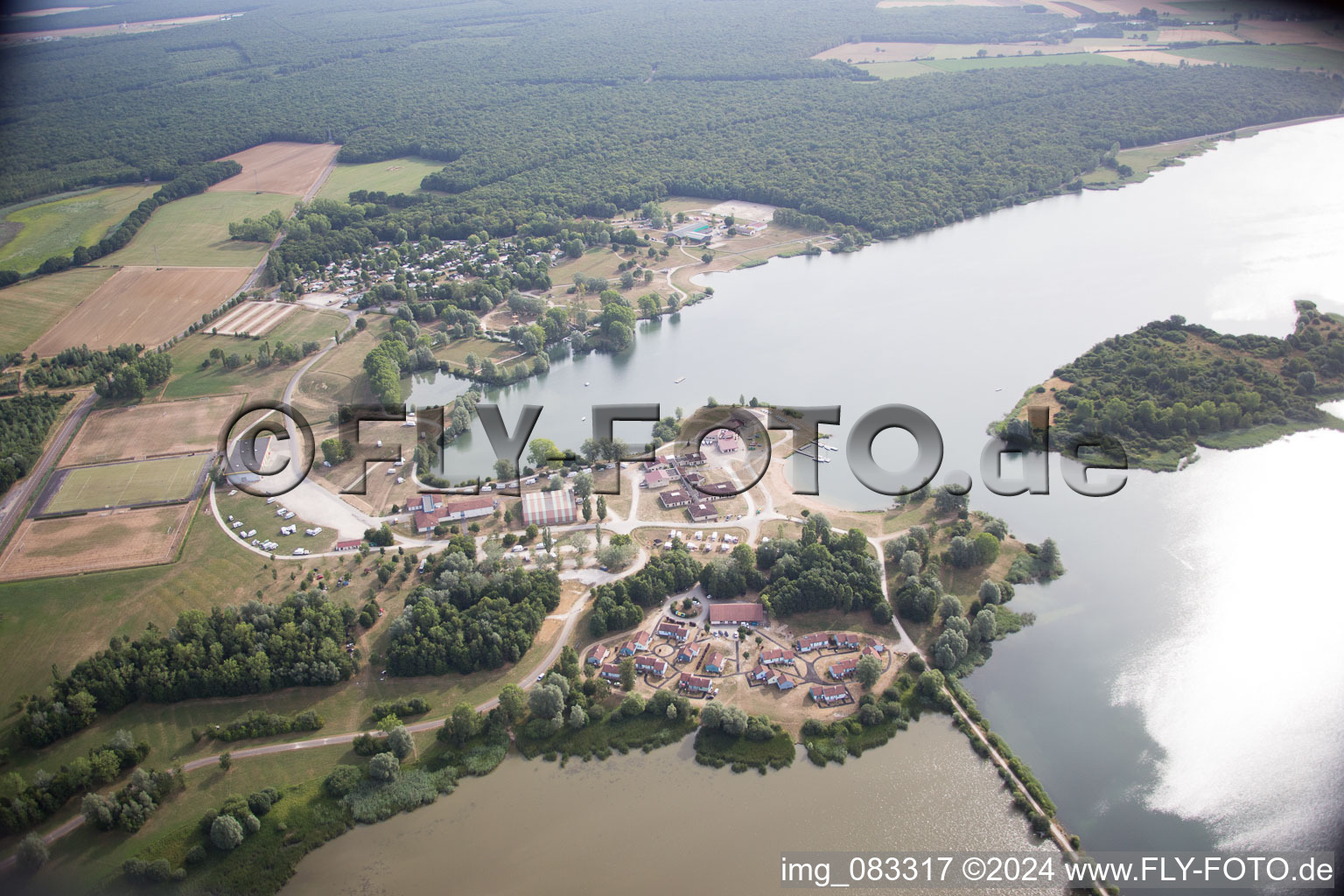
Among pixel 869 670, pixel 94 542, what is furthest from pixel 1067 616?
pixel 94 542

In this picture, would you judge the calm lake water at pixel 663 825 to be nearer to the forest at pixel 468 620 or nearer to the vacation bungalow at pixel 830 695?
the vacation bungalow at pixel 830 695

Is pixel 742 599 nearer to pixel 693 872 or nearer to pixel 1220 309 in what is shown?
pixel 693 872

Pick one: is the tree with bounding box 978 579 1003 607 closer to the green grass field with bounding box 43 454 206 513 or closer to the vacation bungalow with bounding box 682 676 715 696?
the vacation bungalow with bounding box 682 676 715 696

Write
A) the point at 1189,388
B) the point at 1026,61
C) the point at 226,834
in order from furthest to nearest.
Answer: the point at 1026,61, the point at 1189,388, the point at 226,834

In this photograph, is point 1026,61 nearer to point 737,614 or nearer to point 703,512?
point 703,512

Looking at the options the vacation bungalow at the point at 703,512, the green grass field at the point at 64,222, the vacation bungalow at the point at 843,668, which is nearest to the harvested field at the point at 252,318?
the green grass field at the point at 64,222

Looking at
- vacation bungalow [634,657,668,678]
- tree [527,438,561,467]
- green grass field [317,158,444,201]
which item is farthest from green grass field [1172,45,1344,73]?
vacation bungalow [634,657,668,678]

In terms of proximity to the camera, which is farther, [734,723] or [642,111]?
[642,111]

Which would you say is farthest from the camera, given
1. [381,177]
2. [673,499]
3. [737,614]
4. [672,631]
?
[381,177]
